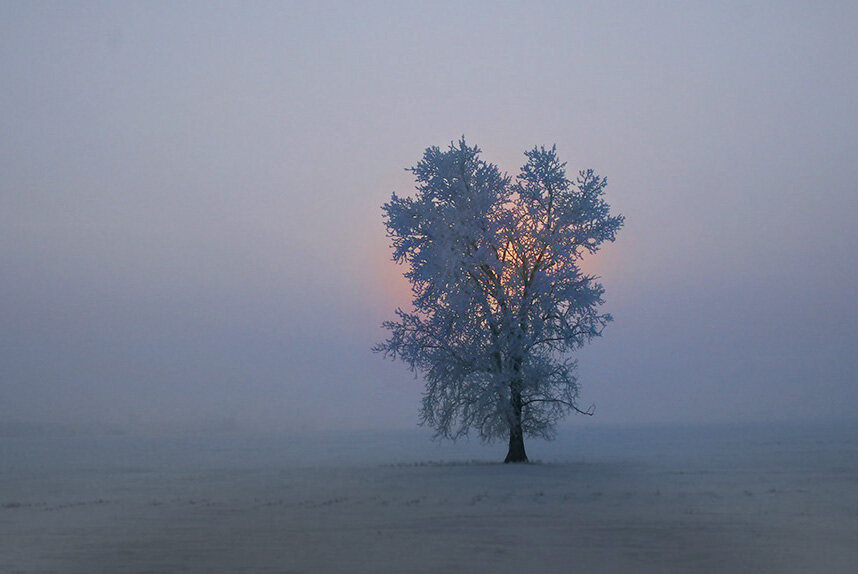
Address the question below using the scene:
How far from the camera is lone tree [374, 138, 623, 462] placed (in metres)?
30.6

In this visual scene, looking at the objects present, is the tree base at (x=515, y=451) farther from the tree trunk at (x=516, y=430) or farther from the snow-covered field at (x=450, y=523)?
the snow-covered field at (x=450, y=523)

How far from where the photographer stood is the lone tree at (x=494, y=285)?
100 feet

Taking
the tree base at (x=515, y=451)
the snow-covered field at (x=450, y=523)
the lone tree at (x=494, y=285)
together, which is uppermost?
the lone tree at (x=494, y=285)

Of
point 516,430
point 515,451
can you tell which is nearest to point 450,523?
point 516,430

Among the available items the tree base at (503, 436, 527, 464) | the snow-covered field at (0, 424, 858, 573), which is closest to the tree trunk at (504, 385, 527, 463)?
the tree base at (503, 436, 527, 464)

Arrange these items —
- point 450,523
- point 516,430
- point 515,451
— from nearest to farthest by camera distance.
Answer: point 450,523 < point 516,430 < point 515,451

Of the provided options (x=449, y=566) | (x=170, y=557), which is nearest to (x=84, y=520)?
(x=170, y=557)

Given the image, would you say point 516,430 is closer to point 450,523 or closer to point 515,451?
point 515,451

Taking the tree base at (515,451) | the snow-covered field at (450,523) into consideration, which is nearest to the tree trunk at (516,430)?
the tree base at (515,451)

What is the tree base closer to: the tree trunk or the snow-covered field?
the tree trunk

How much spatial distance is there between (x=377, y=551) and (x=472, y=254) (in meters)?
19.7

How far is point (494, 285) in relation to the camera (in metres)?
31.5

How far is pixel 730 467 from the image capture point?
28953mm

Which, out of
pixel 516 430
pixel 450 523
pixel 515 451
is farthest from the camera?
pixel 515 451
